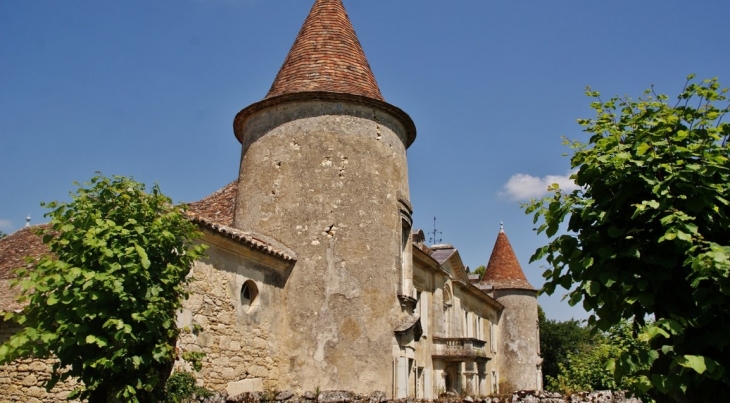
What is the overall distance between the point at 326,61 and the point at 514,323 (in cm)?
2236

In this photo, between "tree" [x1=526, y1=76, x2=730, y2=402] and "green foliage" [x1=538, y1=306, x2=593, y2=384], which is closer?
"tree" [x1=526, y1=76, x2=730, y2=402]

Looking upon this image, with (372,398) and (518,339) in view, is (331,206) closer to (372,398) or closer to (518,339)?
(372,398)

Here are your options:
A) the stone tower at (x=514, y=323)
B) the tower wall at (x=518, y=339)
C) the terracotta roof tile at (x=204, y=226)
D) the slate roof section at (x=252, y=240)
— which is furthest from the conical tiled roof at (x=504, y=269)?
the slate roof section at (x=252, y=240)

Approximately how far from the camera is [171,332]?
775 centimetres

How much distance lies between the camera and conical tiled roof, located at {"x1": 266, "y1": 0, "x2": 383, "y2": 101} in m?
15.3

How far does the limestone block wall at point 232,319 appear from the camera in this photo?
37.8ft

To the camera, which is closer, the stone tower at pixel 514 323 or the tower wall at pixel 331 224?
the tower wall at pixel 331 224

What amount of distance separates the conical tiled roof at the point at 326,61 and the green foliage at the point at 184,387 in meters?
7.33

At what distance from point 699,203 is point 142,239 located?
6294 mm

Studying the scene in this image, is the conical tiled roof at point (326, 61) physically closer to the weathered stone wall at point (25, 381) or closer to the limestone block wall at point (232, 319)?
the limestone block wall at point (232, 319)

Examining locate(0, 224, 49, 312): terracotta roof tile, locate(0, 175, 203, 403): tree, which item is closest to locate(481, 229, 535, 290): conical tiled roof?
locate(0, 224, 49, 312): terracotta roof tile

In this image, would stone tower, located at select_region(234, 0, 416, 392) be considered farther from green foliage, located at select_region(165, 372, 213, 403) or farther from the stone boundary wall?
green foliage, located at select_region(165, 372, 213, 403)

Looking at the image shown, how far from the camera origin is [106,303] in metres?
7.50

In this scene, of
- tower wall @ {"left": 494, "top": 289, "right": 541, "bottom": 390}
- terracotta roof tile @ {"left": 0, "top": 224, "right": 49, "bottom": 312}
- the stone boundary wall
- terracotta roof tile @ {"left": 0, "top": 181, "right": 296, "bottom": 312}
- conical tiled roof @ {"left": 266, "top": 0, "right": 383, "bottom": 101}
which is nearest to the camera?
the stone boundary wall
